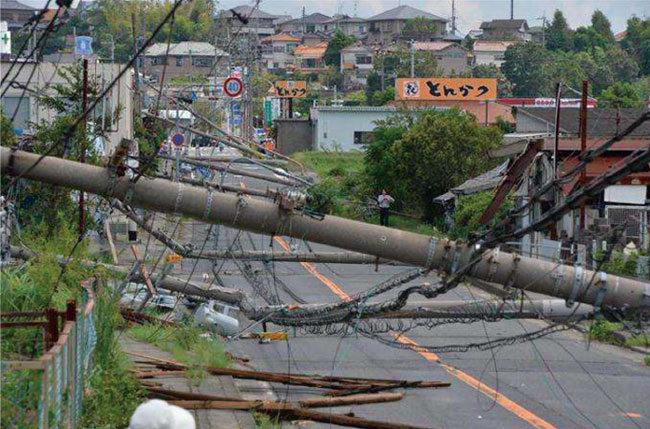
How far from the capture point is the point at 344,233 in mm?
11039

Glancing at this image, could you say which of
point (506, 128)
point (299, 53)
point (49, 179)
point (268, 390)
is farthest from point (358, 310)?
point (299, 53)

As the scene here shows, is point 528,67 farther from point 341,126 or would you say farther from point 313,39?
point 313,39

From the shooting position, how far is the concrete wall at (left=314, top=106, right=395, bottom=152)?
7956 centimetres

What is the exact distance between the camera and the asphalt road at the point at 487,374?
16688mm

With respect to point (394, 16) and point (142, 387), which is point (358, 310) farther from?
point (394, 16)

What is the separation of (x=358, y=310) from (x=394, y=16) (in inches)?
6588

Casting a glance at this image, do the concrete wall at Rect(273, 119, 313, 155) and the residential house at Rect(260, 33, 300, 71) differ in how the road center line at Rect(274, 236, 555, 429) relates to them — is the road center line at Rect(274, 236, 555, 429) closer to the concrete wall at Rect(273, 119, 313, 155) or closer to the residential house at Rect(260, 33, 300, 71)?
the concrete wall at Rect(273, 119, 313, 155)

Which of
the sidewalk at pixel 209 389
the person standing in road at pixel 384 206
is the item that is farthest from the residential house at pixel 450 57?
the sidewalk at pixel 209 389

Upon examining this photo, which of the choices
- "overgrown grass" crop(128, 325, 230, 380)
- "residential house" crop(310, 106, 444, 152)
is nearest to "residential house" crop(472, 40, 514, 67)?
"residential house" crop(310, 106, 444, 152)

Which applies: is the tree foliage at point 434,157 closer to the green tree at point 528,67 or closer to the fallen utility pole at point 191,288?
the fallen utility pole at point 191,288

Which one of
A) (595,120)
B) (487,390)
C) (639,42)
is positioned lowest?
(487,390)

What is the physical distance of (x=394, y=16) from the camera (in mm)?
177250

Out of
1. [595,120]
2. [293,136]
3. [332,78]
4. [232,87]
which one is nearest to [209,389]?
[232,87]

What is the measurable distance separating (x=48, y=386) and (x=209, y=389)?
7.90 m
